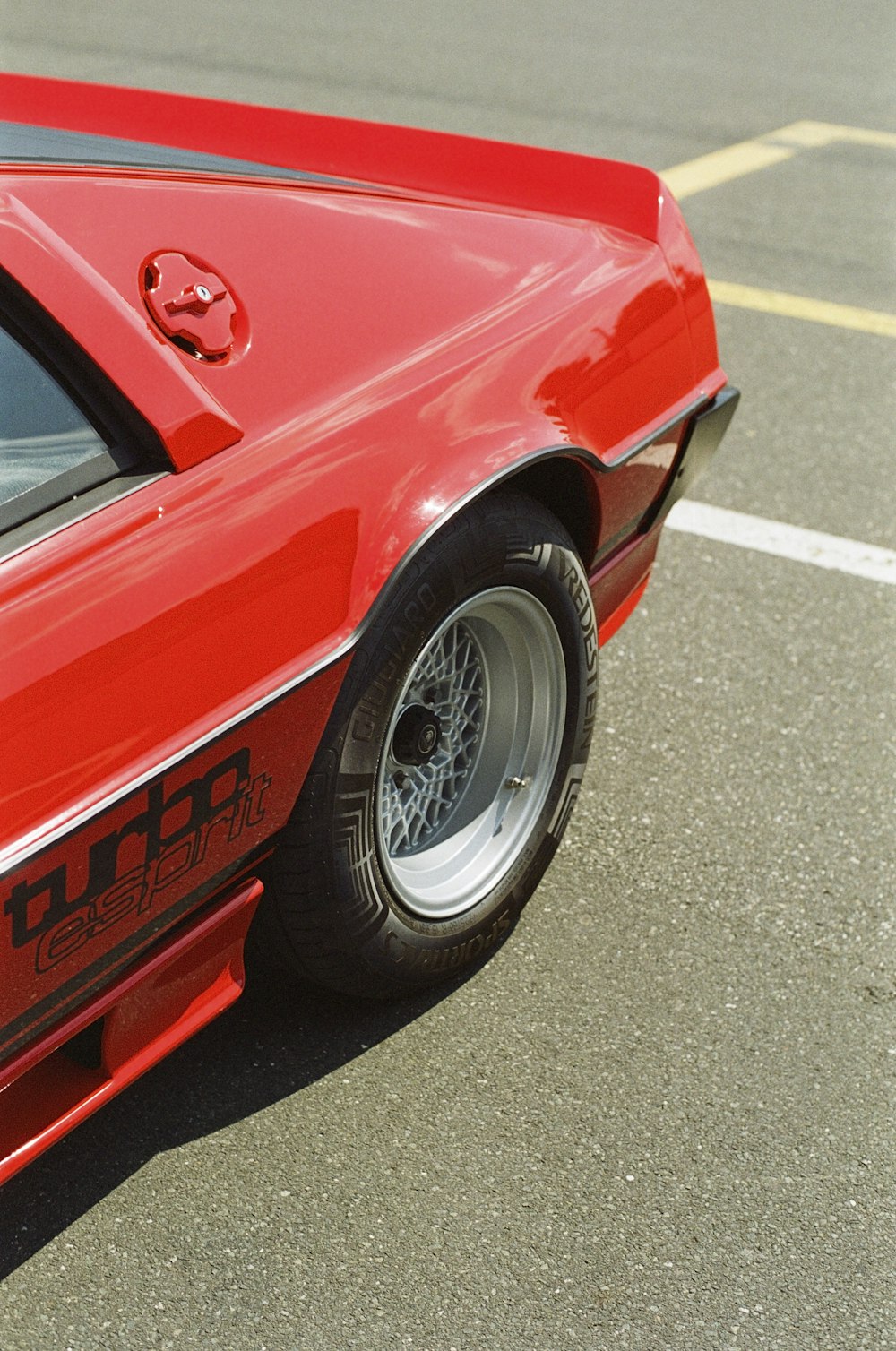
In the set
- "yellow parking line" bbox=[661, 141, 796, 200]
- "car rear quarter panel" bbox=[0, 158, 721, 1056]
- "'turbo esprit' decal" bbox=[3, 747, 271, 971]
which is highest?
"car rear quarter panel" bbox=[0, 158, 721, 1056]

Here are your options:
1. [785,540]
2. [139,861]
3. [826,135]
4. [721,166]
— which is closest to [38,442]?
[139,861]

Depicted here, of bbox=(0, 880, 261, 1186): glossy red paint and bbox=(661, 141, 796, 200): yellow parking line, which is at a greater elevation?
bbox=(0, 880, 261, 1186): glossy red paint

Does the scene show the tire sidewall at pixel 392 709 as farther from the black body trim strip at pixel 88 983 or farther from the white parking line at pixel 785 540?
the white parking line at pixel 785 540

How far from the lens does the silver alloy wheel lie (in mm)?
2377

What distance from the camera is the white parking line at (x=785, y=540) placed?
405 centimetres

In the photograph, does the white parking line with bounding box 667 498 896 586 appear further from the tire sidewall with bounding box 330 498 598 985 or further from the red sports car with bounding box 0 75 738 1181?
the tire sidewall with bounding box 330 498 598 985

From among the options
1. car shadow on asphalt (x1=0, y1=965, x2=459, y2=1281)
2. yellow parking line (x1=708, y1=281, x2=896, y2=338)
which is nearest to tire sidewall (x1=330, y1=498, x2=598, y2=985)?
car shadow on asphalt (x1=0, y1=965, x2=459, y2=1281)

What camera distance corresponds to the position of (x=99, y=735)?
1662mm

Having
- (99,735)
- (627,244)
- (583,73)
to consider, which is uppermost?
(627,244)

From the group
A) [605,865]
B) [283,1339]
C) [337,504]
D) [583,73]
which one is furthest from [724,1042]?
[583,73]

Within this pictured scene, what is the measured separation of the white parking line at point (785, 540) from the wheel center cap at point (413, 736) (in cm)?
187

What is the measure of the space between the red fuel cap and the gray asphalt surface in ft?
3.61

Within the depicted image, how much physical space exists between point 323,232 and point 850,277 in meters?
4.71

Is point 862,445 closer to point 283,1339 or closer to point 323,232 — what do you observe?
point 323,232
